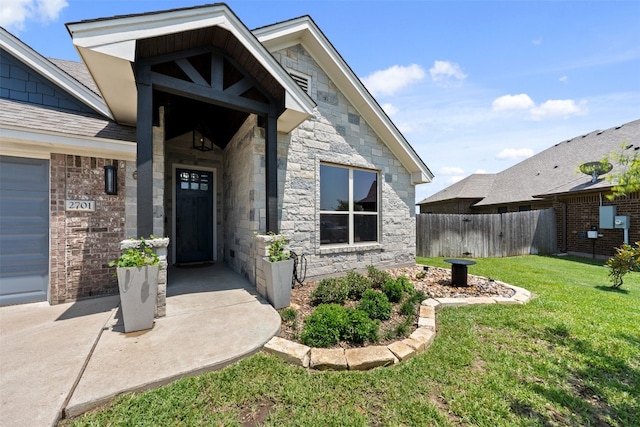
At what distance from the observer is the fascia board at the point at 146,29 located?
9.55ft

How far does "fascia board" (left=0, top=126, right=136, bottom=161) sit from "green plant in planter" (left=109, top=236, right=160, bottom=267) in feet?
7.07

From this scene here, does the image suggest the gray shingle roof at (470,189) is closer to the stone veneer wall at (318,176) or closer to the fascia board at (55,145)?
the stone veneer wall at (318,176)

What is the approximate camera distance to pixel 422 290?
5.19 metres

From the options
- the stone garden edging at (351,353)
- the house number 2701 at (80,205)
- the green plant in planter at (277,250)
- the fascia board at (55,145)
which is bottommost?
the stone garden edging at (351,353)

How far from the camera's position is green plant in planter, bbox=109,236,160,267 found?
3.02 m

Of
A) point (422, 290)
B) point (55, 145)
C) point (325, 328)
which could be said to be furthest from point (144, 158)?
point (422, 290)

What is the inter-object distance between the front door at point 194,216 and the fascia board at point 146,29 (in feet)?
10.7

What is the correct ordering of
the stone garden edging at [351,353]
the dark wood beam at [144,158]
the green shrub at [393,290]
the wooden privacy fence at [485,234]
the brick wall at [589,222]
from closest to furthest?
the stone garden edging at [351,353], the dark wood beam at [144,158], the green shrub at [393,290], the brick wall at [589,222], the wooden privacy fence at [485,234]

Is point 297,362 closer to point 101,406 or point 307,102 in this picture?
point 101,406

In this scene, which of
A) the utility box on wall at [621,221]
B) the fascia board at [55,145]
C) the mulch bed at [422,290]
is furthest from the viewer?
the utility box on wall at [621,221]

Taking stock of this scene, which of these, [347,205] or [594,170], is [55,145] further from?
[594,170]

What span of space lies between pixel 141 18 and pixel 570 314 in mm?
7787

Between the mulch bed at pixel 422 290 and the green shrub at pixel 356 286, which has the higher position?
the green shrub at pixel 356 286

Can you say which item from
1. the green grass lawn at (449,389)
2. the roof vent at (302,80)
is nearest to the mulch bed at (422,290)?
the green grass lawn at (449,389)
